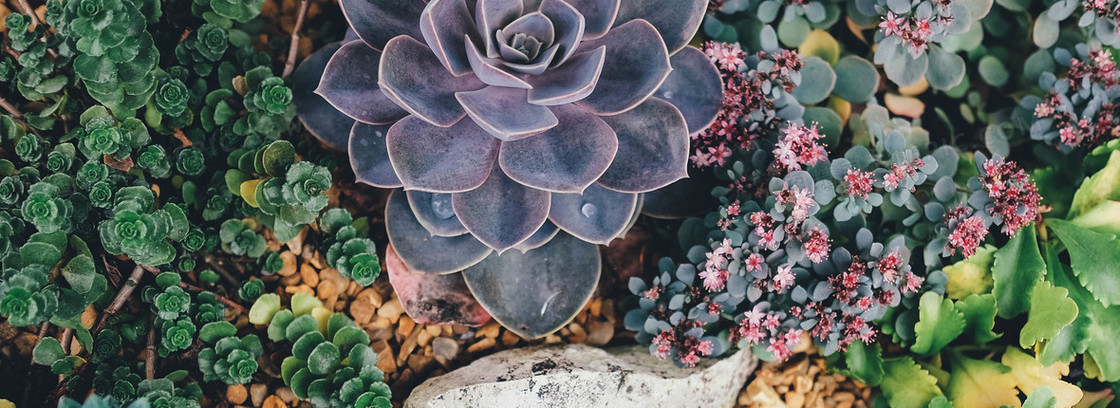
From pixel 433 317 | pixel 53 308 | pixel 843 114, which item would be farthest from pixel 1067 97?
pixel 53 308

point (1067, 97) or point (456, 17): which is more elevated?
point (456, 17)

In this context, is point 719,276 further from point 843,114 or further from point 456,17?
point 456,17

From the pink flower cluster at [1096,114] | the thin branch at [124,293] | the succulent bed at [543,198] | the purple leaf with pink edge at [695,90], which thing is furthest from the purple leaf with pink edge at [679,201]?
the thin branch at [124,293]

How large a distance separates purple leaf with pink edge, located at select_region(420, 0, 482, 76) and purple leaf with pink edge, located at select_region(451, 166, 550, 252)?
259mm

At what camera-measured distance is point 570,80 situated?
156 centimetres

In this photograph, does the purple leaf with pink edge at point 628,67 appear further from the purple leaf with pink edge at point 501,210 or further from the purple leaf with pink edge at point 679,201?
the purple leaf with pink edge at point 679,201

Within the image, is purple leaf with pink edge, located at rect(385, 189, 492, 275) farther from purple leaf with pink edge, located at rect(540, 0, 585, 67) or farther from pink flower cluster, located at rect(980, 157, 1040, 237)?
pink flower cluster, located at rect(980, 157, 1040, 237)

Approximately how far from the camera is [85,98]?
1.74 metres

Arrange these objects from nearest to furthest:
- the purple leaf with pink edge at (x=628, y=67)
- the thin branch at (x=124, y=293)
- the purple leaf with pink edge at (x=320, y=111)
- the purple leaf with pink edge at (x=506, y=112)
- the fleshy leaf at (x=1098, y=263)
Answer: the purple leaf with pink edge at (x=506, y=112) < the purple leaf with pink edge at (x=628, y=67) < the thin branch at (x=124, y=293) < the purple leaf with pink edge at (x=320, y=111) < the fleshy leaf at (x=1098, y=263)

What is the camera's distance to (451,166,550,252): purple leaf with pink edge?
1.63m

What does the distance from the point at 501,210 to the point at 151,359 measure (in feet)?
2.79

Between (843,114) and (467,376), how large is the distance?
126 centimetres

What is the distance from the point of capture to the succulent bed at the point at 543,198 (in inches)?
61.9

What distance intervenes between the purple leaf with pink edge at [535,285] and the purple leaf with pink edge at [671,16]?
544 mm
